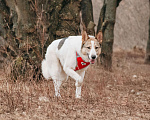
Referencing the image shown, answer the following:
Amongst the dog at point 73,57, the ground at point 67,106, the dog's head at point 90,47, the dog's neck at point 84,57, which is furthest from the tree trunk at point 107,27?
the dog's head at point 90,47

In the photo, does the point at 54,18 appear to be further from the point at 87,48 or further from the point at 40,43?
the point at 87,48

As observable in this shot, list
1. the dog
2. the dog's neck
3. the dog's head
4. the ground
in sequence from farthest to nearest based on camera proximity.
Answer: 1. the dog's neck
2. the dog
3. the dog's head
4. the ground

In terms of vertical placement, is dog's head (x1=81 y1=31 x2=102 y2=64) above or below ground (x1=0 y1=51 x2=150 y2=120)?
above

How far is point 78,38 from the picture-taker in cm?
454

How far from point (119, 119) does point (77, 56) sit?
143 cm

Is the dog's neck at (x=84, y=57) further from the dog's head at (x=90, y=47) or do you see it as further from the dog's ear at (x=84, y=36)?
the dog's ear at (x=84, y=36)

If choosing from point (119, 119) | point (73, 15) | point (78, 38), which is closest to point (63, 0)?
point (73, 15)

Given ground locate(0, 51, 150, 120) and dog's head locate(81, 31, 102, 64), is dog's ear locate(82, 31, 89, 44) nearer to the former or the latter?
dog's head locate(81, 31, 102, 64)

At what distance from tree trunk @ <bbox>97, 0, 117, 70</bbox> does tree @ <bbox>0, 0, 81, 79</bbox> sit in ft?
5.59

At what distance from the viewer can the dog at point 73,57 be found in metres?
4.10

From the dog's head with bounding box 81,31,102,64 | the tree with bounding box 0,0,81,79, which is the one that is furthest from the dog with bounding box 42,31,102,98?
the tree with bounding box 0,0,81,79

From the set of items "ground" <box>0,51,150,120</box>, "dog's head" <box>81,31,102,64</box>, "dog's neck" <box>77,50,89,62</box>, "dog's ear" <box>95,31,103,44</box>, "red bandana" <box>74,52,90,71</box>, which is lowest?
"ground" <box>0,51,150,120</box>

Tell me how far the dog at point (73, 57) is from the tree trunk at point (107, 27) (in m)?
3.52

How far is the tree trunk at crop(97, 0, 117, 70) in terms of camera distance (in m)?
8.05
